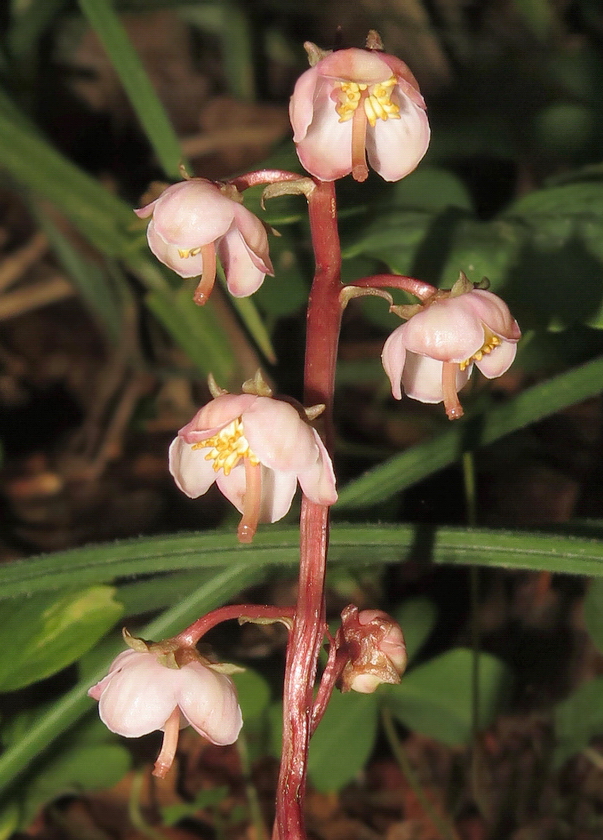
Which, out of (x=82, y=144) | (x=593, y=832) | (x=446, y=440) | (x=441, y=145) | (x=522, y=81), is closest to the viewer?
(x=446, y=440)

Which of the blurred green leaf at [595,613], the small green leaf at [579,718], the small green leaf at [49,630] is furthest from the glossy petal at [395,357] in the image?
the small green leaf at [579,718]

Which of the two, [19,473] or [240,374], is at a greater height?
[240,374]

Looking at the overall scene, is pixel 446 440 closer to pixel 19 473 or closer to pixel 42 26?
pixel 19 473

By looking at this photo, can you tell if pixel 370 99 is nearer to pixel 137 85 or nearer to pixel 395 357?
pixel 395 357

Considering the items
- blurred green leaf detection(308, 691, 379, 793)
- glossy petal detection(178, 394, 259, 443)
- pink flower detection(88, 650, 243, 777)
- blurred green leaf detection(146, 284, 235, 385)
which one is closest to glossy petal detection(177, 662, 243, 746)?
pink flower detection(88, 650, 243, 777)

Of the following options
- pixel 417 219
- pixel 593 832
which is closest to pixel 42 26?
pixel 417 219

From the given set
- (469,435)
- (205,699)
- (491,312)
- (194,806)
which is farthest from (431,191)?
(194,806)
